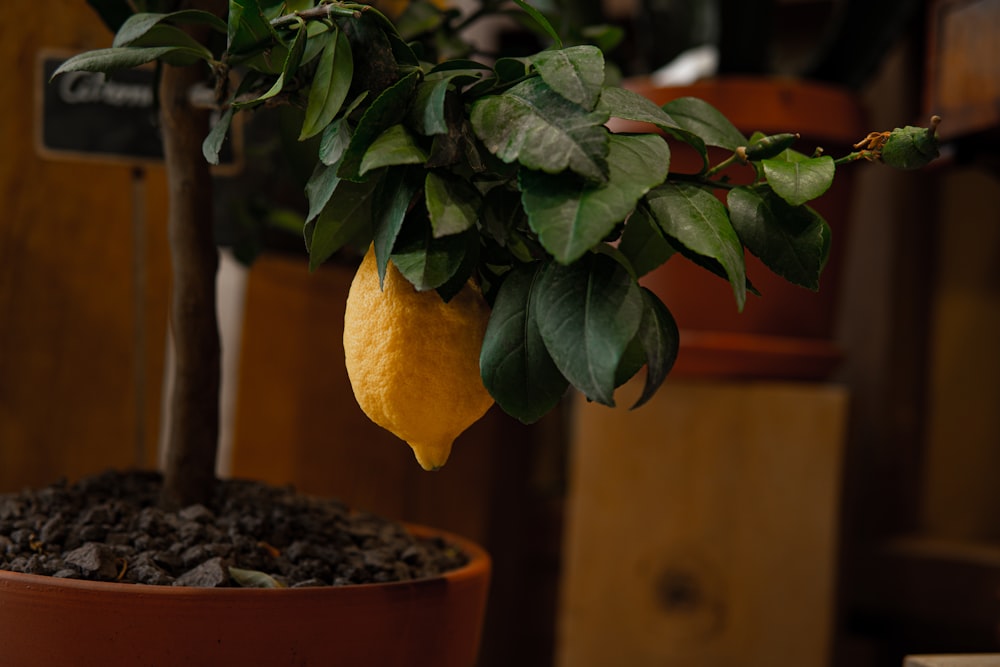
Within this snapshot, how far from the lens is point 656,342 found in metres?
0.39

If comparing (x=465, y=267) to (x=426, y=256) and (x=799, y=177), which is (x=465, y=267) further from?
(x=799, y=177)

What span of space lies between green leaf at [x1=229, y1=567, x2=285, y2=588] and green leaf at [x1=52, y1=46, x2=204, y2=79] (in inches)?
9.6

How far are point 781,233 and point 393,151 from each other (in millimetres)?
164

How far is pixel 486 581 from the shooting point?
56cm

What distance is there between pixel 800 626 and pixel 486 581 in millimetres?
642

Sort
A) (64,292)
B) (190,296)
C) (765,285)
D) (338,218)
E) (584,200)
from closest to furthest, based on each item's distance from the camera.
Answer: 1. (584,200)
2. (338,218)
3. (190,296)
4. (64,292)
5. (765,285)

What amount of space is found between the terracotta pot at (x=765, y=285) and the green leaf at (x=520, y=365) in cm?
67

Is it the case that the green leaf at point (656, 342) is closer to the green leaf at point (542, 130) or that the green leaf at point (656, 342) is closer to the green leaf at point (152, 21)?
the green leaf at point (542, 130)

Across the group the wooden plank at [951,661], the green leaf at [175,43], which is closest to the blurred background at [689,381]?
the green leaf at [175,43]

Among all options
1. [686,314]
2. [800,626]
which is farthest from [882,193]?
[800,626]

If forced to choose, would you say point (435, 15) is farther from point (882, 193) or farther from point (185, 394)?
point (882, 193)

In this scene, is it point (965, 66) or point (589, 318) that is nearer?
point (589, 318)

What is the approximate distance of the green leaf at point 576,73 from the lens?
0.38 metres

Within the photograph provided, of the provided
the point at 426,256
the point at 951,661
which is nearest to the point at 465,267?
the point at 426,256
